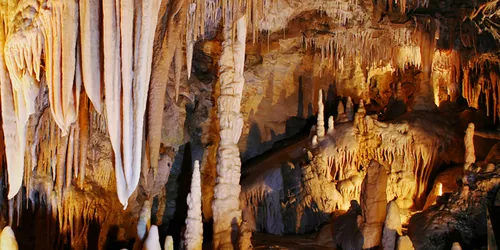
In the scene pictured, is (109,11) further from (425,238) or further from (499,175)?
(499,175)

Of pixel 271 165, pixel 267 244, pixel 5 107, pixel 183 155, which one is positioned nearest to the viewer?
pixel 5 107

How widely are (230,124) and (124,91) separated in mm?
4919

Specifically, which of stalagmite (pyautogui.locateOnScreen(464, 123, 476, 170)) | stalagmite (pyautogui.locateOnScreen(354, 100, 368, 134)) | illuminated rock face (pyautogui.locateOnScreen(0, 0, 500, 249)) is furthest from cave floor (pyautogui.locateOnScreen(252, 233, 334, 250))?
stalagmite (pyautogui.locateOnScreen(464, 123, 476, 170))

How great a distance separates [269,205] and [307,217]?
0.94 m

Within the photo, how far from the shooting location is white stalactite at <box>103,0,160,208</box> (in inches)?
175

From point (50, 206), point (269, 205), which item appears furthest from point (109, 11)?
point (269, 205)

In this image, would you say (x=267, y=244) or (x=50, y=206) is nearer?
(x=50, y=206)

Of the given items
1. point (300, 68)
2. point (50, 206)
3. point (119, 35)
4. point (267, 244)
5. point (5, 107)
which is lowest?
point (267, 244)

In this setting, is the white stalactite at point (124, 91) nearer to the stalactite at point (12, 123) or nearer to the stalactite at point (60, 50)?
the stalactite at point (60, 50)

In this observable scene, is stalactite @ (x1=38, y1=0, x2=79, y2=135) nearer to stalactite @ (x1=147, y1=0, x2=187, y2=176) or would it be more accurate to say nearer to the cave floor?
stalactite @ (x1=147, y1=0, x2=187, y2=176)

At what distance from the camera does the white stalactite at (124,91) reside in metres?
4.46

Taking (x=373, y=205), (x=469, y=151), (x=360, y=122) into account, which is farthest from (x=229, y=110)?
(x=469, y=151)

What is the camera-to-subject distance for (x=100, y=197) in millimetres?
10016

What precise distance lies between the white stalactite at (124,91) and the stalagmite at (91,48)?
20 cm
